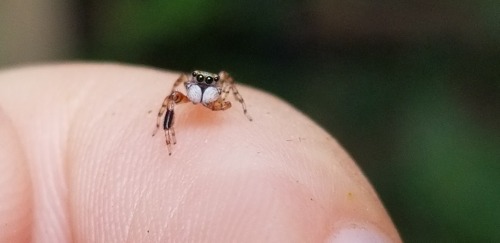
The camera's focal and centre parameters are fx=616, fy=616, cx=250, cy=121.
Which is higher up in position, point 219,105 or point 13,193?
point 219,105

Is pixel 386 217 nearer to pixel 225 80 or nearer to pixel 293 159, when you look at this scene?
pixel 293 159

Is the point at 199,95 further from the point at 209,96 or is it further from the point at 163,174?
the point at 163,174

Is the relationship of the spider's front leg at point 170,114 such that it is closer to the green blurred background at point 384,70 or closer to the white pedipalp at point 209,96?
the white pedipalp at point 209,96

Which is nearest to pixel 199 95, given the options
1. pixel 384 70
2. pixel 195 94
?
pixel 195 94

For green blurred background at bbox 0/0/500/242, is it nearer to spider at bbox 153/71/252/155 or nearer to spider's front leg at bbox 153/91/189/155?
spider at bbox 153/71/252/155

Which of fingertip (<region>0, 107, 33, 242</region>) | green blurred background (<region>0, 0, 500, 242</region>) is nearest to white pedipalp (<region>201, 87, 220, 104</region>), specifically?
fingertip (<region>0, 107, 33, 242</region>)

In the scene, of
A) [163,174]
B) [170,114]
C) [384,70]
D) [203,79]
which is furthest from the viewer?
[384,70]

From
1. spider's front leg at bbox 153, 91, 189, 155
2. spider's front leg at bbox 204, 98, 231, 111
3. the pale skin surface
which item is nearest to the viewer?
the pale skin surface
